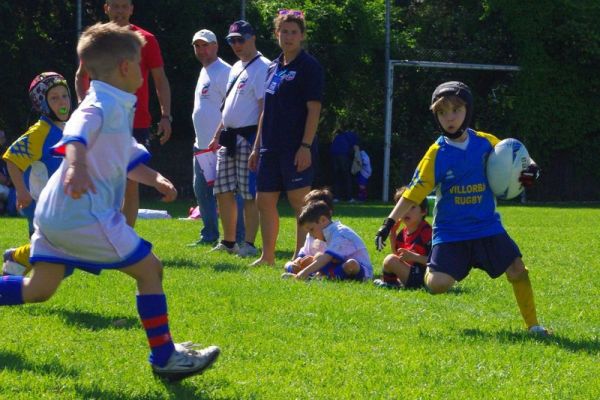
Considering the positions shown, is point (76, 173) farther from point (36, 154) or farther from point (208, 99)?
point (208, 99)

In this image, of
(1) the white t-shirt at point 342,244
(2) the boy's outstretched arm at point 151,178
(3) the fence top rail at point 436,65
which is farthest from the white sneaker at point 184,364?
(3) the fence top rail at point 436,65

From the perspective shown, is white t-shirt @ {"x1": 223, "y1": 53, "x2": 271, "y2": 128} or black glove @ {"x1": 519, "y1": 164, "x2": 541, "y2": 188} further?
white t-shirt @ {"x1": 223, "y1": 53, "x2": 271, "y2": 128}

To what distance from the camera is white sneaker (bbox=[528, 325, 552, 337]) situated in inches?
231

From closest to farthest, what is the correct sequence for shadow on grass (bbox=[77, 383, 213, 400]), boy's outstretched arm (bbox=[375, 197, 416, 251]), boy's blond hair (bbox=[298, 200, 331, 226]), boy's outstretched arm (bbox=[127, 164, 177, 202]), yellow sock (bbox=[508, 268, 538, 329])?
shadow on grass (bbox=[77, 383, 213, 400]), boy's outstretched arm (bbox=[127, 164, 177, 202]), boy's outstretched arm (bbox=[375, 197, 416, 251]), yellow sock (bbox=[508, 268, 538, 329]), boy's blond hair (bbox=[298, 200, 331, 226])

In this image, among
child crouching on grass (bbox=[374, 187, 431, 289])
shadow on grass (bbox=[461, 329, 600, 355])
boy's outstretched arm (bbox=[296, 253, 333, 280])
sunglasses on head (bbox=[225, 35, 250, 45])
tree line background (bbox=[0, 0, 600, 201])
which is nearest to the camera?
shadow on grass (bbox=[461, 329, 600, 355])

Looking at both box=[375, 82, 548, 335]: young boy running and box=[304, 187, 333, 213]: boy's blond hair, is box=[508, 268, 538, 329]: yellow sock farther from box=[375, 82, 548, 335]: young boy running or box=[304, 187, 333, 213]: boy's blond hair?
box=[304, 187, 333, 213]: boy's blond hair

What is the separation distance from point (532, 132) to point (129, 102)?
21.9 meters

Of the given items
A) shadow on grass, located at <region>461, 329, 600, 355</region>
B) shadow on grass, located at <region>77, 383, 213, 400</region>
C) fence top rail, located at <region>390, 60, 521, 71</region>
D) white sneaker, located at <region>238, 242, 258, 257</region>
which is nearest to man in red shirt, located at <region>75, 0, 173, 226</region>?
white sneaker, located at <region>238, 242, 258, 257</region>

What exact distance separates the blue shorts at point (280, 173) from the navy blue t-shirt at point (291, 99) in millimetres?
75

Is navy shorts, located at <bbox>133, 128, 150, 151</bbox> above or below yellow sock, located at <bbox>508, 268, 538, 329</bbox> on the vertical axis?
above

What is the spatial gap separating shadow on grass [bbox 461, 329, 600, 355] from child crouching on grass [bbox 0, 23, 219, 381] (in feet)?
6.20

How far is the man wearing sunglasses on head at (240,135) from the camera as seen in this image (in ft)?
30.8

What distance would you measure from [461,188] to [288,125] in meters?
2.66

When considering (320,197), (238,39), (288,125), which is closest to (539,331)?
(320,197)
